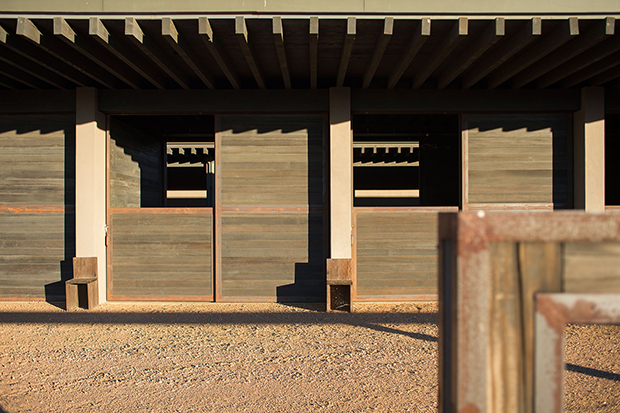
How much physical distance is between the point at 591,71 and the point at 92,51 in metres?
7.18

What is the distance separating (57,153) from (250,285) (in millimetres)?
4178

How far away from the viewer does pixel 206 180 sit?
16.5 metres

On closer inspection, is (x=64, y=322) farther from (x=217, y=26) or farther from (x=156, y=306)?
(x=217, y=26)

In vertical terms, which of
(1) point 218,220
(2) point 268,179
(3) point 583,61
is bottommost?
(1) point 218,220

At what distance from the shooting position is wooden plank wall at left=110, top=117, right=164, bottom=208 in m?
6.88

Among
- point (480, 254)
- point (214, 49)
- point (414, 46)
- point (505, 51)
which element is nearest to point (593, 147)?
point (505, 51)

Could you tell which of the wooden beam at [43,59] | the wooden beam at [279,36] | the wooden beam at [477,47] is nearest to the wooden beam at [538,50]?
the wooden beam at [477,47]

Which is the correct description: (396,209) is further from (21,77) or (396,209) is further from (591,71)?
(21,77)

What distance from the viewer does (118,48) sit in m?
4.81

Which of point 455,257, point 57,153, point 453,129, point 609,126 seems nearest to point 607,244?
point 455,257

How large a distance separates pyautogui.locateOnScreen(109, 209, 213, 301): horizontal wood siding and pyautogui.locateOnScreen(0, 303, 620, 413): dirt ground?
25.8 inches

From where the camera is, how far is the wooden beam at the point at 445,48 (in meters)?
4.29

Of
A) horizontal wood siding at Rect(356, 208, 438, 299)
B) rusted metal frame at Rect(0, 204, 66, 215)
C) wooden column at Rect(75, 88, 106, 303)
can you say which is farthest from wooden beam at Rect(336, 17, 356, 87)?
rusted metal frame at Rect(0, 204, 66, 215)

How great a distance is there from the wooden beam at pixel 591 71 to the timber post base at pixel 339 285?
15.2 ft
